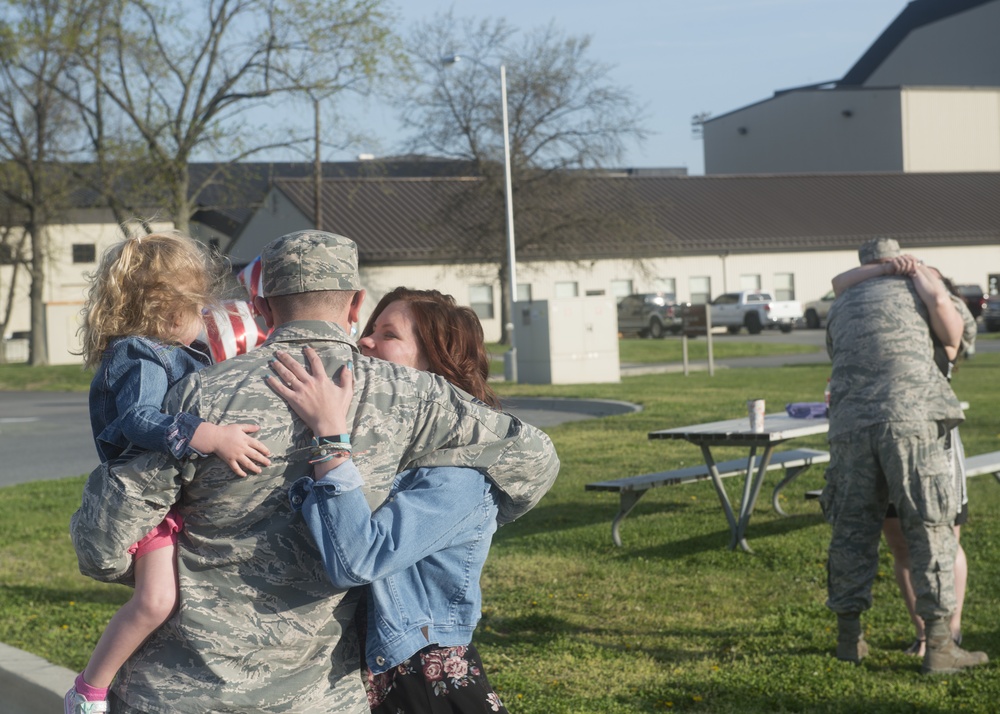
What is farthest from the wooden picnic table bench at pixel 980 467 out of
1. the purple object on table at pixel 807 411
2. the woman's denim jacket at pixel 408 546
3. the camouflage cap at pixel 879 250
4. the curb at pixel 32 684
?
the woman's denim jacket at pixel 408 546

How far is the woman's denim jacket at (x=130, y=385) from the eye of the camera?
2.80 meters

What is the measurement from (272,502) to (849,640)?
402cm

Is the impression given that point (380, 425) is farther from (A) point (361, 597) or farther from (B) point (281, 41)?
(B) point (281, 41)

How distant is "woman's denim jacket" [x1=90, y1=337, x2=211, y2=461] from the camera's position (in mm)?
2805

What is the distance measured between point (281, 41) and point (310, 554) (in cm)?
3292

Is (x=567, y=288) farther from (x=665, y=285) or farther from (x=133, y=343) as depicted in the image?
(x=133, y=343)

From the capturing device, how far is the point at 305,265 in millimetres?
2619

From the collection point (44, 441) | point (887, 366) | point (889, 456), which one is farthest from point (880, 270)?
point (44, 441)

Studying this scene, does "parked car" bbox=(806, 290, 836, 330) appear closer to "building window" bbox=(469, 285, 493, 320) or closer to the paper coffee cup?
"building window" bbox=(469, 285, 493, 320)

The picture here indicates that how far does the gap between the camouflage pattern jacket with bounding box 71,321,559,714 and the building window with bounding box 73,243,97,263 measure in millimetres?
59492

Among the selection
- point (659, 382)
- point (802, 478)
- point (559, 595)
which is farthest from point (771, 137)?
point (559, 595)

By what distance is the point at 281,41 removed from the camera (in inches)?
1328

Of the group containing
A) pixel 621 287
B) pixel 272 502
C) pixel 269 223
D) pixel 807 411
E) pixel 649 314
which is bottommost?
pixel 807 411

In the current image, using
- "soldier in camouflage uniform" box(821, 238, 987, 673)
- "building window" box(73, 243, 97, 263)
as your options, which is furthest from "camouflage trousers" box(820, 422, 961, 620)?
"building window" box(73, 243, 97, 263)
